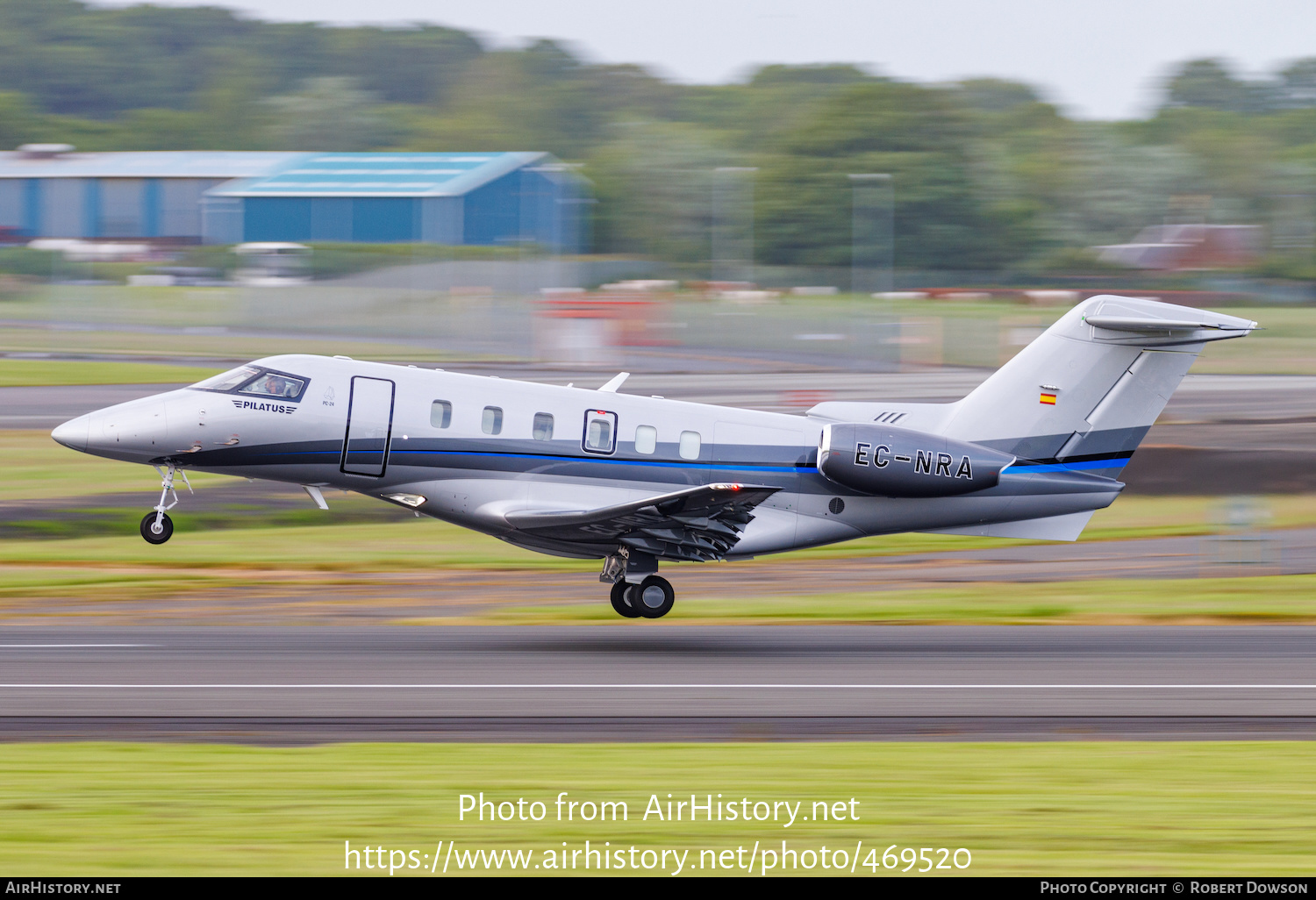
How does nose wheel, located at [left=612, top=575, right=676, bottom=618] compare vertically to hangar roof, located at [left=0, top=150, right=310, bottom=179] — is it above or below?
below

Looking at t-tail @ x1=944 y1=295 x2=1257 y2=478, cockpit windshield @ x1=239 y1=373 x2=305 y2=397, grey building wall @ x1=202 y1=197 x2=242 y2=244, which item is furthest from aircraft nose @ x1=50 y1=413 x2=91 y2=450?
grey building wall @ x1=202 y1=197 x2=242 y2=244

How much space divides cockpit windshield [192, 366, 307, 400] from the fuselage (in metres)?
0.02

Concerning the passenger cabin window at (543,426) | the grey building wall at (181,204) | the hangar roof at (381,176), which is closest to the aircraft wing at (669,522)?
the passenger cabin window at (543,426)

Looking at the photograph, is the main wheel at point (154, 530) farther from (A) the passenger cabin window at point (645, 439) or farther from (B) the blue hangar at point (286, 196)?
(B) the blue hangar at point (286, 196)

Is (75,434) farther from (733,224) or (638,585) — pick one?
(733,224)

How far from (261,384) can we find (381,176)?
43929 mm

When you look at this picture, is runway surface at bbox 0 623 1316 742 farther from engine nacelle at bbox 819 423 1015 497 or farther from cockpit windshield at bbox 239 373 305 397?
cockpit windshield at bbox 239 373 305 397

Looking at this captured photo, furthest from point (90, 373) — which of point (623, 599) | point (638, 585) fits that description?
point (638, 585)

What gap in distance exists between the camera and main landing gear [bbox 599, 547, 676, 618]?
1730cm

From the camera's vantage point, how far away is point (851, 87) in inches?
2778

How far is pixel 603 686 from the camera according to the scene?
45.9 feet

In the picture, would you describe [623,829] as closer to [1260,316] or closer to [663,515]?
[663,515]

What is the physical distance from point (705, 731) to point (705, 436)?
576 centimetres
